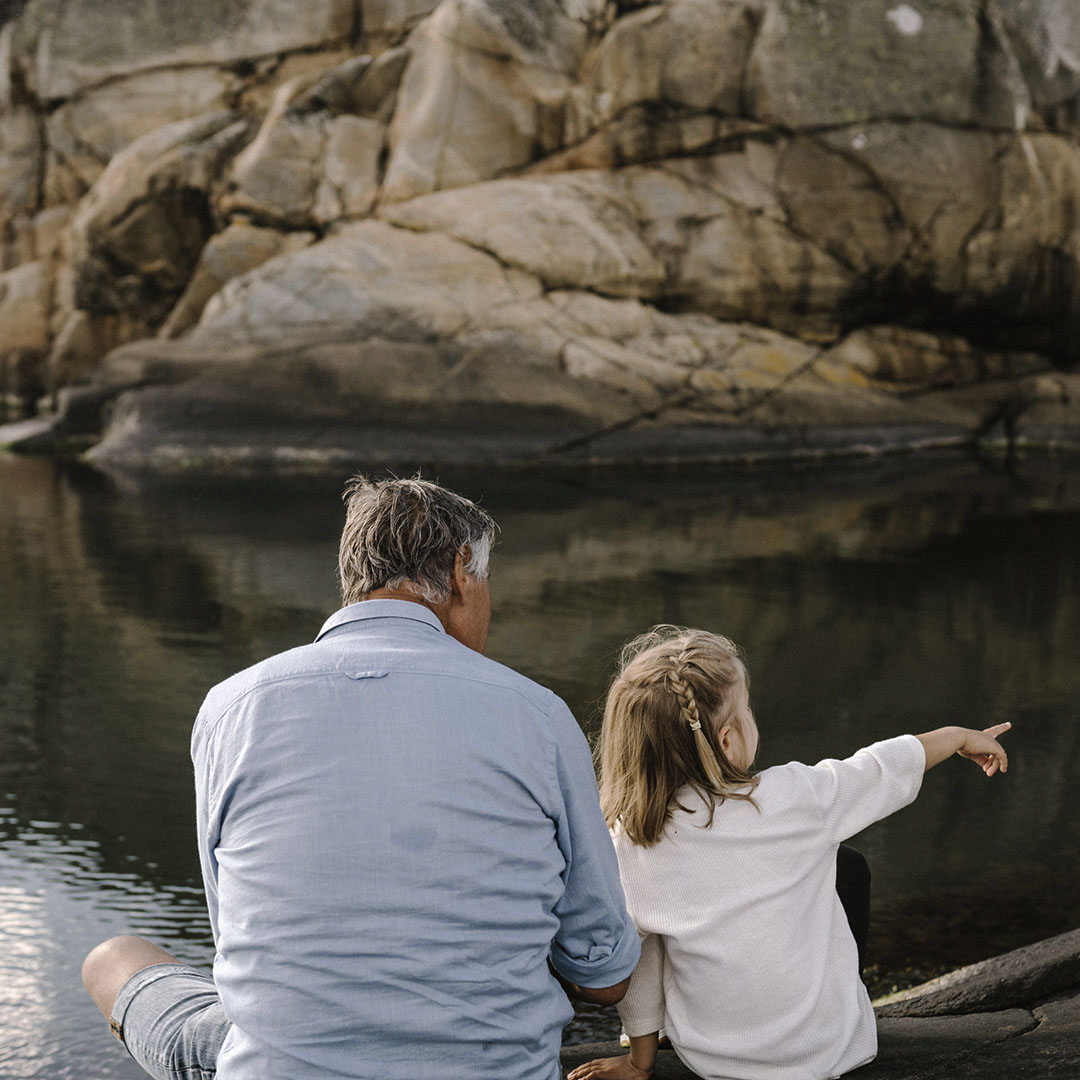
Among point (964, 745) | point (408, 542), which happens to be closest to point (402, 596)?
point (408, 542)

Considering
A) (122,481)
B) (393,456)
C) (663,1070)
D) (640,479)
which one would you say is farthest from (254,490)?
(663,1070)

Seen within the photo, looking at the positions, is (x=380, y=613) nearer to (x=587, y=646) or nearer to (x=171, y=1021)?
(x=171, y=1021)

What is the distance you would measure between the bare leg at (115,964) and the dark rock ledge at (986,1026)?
0.87m

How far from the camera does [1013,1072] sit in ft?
7.48

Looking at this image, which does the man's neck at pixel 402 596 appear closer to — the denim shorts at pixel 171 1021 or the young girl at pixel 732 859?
the young girl at pixel 732 859

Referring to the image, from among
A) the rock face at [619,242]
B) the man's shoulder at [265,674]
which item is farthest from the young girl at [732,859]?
the rock face at [619,242]

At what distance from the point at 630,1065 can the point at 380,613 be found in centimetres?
109

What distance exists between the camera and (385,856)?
1620 mm

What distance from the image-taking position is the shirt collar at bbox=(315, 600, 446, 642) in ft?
5.95

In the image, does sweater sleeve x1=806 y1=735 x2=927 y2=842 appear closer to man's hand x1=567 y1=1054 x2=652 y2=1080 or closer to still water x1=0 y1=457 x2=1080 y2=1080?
man's hand x1=567 y1=1054 x2=652 y2=1080

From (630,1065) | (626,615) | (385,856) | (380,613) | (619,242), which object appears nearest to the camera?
(385,856)

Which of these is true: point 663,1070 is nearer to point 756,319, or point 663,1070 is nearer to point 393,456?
point 393,456

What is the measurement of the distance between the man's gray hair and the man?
8cm

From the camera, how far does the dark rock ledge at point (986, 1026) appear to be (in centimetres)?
230
